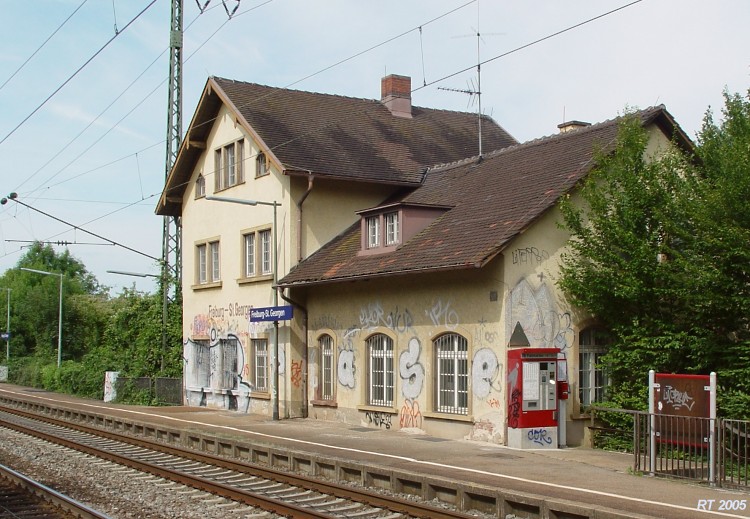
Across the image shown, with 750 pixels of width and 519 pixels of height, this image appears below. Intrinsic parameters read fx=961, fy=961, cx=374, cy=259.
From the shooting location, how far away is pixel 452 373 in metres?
19.4

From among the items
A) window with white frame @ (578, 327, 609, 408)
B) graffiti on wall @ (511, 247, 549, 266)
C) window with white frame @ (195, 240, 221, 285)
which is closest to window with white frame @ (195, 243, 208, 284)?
window with white frame @ (195, 240, 221, 285)

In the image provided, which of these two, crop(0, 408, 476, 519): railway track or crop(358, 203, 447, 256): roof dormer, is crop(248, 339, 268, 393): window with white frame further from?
crop(0, 408, 476, 519): railway track

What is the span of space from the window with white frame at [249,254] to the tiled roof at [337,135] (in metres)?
3.17

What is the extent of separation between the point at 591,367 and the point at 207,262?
14.1m

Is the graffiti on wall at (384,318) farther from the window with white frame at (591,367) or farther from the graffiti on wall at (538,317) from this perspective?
the window with white frame at (591,367)

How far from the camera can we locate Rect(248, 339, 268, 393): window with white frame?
2588cm

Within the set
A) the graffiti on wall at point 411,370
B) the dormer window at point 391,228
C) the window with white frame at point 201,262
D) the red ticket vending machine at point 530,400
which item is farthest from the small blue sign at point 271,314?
the red ticket vending machine at point 530,400

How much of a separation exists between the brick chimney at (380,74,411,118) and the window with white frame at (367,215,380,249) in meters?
8.89

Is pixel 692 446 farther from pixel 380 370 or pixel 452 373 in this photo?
pixel 380 370

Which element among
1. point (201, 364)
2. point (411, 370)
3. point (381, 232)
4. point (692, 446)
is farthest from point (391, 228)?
point (201, 364)

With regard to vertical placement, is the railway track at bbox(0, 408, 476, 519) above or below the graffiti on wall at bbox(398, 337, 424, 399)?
below

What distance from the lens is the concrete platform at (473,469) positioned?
438 inches

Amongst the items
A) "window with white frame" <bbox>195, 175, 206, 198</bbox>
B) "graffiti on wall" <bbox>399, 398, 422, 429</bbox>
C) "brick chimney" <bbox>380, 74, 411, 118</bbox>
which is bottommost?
"graffiti on wall" <bbox>399, 398, 422, 429</bbox>

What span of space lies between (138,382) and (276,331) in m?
11.2
